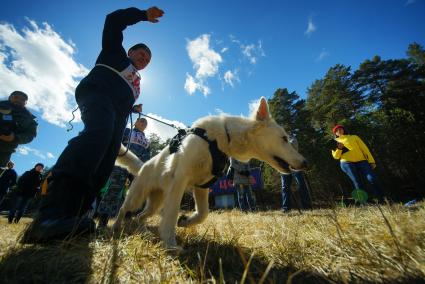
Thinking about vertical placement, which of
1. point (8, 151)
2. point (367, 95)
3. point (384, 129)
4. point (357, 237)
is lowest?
point (357, 237)

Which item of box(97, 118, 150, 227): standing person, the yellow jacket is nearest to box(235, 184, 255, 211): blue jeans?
the yellow jacket

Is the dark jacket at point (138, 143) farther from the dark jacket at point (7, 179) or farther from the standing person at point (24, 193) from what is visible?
the dark jacket at point (7, 179)

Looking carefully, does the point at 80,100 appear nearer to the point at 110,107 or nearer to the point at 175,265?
the point at 110,107

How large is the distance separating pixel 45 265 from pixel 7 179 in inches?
470

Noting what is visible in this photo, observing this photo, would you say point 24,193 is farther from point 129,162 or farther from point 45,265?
point 45,265

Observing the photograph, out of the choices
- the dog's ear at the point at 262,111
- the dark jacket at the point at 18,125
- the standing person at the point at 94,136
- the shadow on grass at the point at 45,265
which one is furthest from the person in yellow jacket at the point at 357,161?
the dark jacket at the point at 18,125

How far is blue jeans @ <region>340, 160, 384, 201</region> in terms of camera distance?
6.25 metres

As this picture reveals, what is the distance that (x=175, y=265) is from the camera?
149 centimetres

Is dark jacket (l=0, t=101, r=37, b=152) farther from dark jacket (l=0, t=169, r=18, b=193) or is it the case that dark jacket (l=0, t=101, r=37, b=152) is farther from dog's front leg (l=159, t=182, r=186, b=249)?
dark jacket (l=0, t=169, r=18, b=193)

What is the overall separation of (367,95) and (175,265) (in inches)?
1650

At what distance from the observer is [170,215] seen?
7.50 feet

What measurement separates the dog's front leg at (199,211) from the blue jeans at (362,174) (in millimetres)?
5252

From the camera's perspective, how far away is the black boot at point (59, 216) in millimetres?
1765

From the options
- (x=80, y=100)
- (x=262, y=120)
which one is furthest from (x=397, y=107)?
(x=80, y=100)
